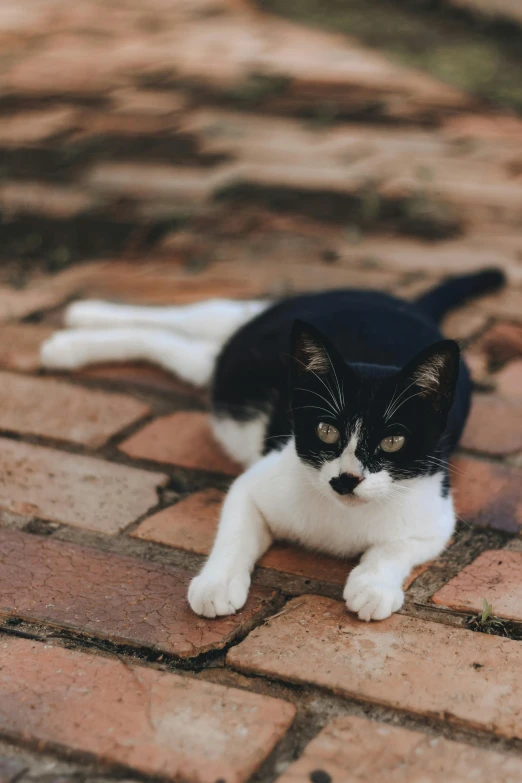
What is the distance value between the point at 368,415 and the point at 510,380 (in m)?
1.06

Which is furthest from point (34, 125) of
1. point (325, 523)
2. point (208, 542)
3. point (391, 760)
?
point (391, 760)

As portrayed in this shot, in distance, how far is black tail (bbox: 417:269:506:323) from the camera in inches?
108

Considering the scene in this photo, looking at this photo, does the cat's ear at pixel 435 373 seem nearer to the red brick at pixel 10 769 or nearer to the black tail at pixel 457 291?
the red brick at pixel 10 769

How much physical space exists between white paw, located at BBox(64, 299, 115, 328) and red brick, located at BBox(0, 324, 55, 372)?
0.25 feet

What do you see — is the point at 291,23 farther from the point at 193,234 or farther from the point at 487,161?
the point at 193,234

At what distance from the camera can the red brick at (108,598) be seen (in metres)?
1.58

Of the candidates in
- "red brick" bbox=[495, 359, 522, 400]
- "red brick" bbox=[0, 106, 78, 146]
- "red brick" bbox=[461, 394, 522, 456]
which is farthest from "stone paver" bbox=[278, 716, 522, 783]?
"red brick" bbox=[0, 106, 78, 146]

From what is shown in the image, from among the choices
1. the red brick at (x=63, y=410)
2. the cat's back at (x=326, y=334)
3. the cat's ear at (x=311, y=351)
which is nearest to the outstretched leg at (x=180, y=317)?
the cat's back at (x=326, y=334)

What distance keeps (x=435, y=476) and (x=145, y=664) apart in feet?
2.29

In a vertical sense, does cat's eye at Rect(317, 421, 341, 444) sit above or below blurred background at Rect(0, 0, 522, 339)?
above

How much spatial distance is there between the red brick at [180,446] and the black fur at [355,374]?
85 millimetres

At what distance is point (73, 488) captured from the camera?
206 cm

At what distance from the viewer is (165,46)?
21.3ft

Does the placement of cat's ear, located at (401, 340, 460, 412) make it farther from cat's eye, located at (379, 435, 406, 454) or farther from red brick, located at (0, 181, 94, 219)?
red brick, located at (0, 181, 94, 219)
